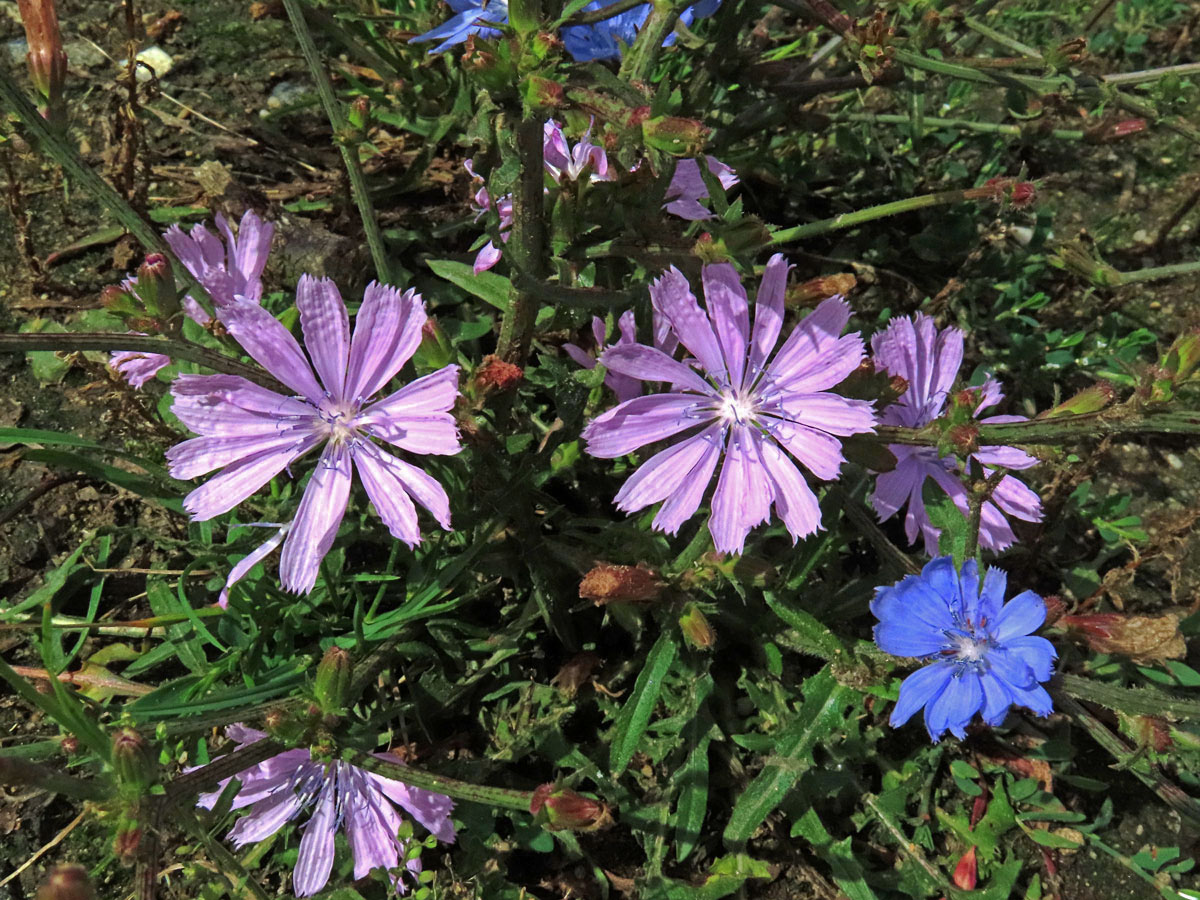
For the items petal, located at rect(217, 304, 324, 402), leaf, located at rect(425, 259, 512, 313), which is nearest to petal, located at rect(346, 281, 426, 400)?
petal, located at rect(217, 304, 324, 402)

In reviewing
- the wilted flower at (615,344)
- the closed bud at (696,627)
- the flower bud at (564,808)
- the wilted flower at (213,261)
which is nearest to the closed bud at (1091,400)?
the closed bud at (696,627)

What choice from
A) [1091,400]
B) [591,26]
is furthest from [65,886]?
[591,26]

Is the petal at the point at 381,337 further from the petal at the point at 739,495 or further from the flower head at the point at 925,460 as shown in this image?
the flower head at the point at 925,460

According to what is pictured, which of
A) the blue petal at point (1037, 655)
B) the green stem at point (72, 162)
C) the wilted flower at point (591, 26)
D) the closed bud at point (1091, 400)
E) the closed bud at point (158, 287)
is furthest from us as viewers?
the wilted flower at point (591, 26)

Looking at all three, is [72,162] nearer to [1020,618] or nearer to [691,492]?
[691,492]

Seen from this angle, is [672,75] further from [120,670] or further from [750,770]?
[120,670]

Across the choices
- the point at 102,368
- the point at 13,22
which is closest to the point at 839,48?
the point at 102,368
